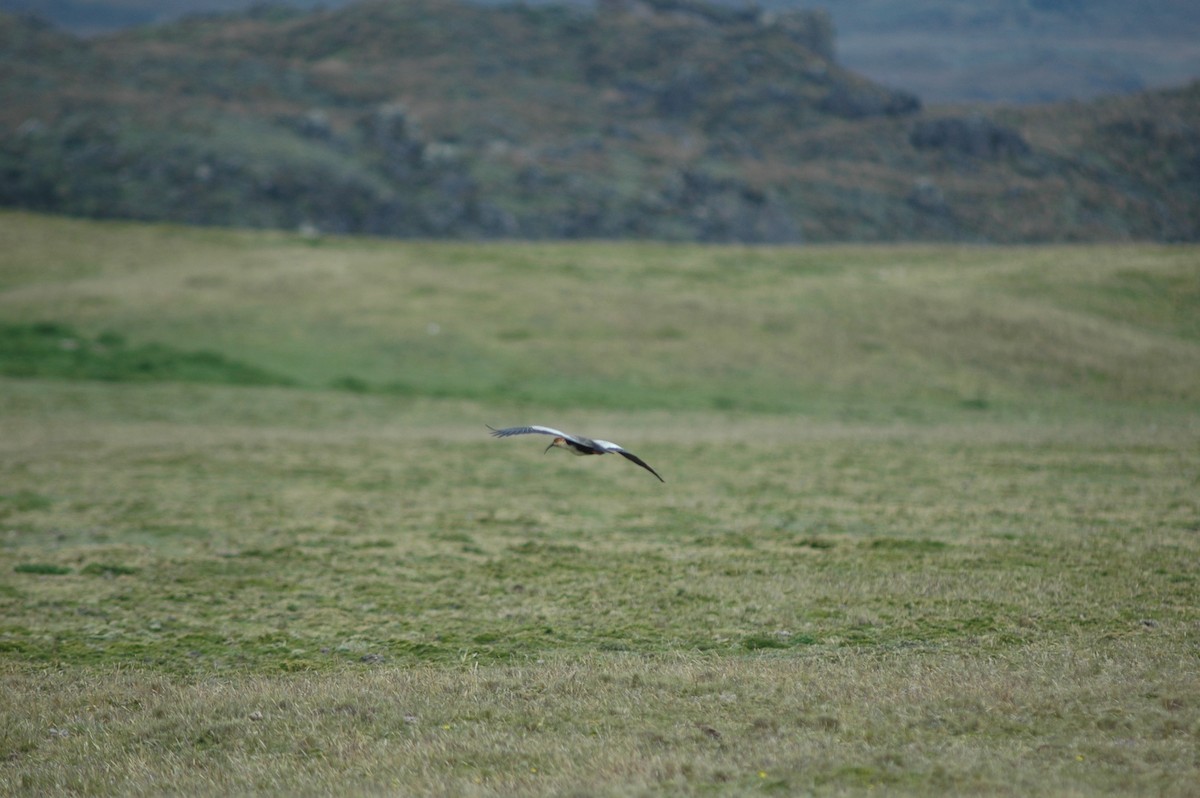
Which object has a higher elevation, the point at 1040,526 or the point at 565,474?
the point at 1040,526

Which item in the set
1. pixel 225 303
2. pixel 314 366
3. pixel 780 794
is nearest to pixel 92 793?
pixel 780 794

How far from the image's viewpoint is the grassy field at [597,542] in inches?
371

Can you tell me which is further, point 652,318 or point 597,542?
point 652,318

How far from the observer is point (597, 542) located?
19703 millimetres

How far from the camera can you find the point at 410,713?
1041 cm

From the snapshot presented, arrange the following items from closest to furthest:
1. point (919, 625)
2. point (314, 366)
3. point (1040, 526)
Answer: point (919, 625)
point (1040, 526)
point (314, 366)

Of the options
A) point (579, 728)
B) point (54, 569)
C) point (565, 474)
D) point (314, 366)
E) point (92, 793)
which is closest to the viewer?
point (92, 793)

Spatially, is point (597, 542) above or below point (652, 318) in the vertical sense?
below

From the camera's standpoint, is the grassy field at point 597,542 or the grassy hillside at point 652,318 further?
the grassy hillside at point 652,318

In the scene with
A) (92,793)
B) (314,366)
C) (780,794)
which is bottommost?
(314,366)

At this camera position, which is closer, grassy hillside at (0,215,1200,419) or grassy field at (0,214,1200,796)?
grassy field at (0,214,1200,796)

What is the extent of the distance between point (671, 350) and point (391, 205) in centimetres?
14835

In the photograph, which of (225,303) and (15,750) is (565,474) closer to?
(15,750)

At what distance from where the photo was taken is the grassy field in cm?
943
